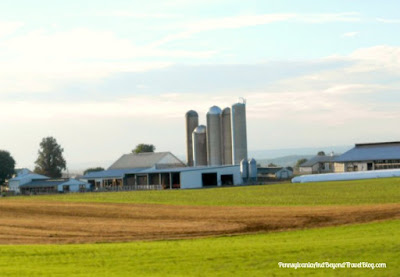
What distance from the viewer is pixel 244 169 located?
98.5 m

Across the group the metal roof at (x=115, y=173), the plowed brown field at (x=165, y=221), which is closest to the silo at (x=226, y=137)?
the metal roof at (x=115, y=173)

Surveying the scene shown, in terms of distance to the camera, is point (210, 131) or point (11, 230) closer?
point (11, 230)

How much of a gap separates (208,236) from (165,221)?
9.09m

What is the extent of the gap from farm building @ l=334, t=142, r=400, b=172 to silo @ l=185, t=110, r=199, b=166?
75.4 ft

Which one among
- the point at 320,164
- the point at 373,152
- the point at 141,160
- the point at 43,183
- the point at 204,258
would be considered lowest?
the point at 204,258

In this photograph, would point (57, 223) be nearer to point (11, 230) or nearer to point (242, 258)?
point (11, 230)

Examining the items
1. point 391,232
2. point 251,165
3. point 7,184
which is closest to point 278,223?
point 391,232

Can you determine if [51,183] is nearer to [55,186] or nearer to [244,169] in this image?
[55,186]

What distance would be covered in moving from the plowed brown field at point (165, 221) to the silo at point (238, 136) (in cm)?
5262

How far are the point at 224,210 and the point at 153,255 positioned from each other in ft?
76.7

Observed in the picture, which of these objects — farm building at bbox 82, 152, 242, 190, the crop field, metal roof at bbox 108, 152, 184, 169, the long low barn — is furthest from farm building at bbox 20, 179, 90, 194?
the crop field

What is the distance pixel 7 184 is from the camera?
139m

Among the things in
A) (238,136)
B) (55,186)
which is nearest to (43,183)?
(55,186)

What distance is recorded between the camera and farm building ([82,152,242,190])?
9275cm
